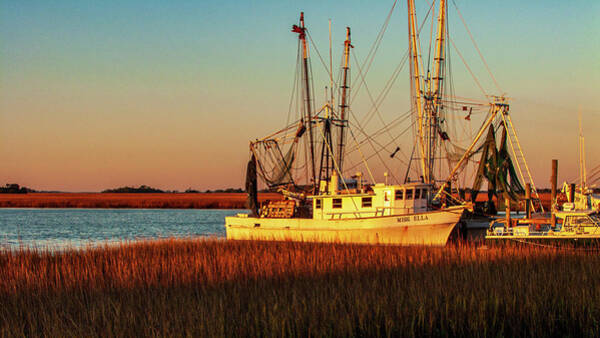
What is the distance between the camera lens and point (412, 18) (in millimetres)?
41562

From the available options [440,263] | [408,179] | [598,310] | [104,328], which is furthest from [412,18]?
[104,328]

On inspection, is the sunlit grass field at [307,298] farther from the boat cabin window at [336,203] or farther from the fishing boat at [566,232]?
the boat cabin window at [336,203]

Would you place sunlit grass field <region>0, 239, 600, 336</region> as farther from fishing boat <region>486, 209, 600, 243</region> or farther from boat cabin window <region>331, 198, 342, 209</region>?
boat cabin window <region>331, 198, 342, 209</region>

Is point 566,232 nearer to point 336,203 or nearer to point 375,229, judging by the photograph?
point 375,229

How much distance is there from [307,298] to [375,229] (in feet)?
59.1

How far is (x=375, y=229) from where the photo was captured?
1341 inches

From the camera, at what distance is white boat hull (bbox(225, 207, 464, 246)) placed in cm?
3300

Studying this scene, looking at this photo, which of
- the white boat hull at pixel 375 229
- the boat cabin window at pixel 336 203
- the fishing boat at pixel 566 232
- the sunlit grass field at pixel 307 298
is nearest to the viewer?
the sunlit grass field at pixel 307 298

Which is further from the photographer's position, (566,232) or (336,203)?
(336,203)

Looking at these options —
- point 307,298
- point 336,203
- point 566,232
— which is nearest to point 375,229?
point 336,203

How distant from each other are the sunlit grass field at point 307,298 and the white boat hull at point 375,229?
6480mm

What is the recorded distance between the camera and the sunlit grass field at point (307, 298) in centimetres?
1283

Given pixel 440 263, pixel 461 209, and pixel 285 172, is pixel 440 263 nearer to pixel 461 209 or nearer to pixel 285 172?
pixel 461 209

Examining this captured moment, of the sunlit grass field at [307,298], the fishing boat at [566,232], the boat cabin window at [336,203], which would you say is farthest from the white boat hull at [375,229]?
the sunlit grass field at [307,298]
